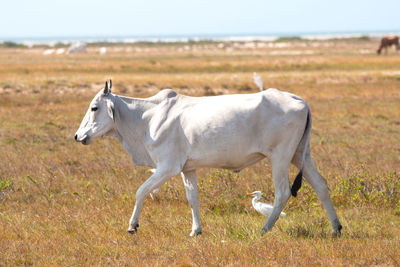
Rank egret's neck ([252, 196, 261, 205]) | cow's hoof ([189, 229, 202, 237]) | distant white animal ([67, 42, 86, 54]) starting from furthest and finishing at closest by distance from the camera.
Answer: distant white animal ([67, 42, 86, 54]) < egret's neck ([252, 196, 261, 205]) < cow's hoof ([189, 229, 202, 237])

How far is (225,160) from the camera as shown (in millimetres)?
7406

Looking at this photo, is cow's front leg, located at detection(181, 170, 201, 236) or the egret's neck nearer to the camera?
cow's front leg, located at detection(181, 170, 201, 236)

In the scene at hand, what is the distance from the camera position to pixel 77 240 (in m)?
7.55

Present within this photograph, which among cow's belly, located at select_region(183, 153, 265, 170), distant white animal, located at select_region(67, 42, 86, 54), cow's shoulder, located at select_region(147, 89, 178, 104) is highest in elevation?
cow's shoulder, located at select_region(147, 89, 178, 104)

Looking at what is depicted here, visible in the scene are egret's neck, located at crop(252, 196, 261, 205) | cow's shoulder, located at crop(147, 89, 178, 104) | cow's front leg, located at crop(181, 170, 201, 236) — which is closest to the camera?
cow's front leg, located at crop(181, 170, 201, 236)

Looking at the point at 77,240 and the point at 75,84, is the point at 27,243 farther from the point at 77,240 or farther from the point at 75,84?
the point at 75,84

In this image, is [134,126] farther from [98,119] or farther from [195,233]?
[195,233]

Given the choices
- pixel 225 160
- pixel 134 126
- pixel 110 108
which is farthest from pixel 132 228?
pixel 110 108

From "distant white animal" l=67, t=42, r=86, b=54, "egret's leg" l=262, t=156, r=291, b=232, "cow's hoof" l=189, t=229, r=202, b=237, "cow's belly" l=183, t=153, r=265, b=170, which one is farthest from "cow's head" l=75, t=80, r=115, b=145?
"distant white animal" l=67, t=42, r=86, b=54

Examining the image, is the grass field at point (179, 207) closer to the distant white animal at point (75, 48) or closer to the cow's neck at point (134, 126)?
the cow's neck at point (134, 126)

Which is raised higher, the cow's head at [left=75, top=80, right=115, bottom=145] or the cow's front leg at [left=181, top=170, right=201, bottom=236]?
the cow's head at [left=75, top=80, right=115, bottom=145]

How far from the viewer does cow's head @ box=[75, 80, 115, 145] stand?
25.5 ft

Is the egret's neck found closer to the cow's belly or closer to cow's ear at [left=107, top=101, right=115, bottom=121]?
the cow's belly

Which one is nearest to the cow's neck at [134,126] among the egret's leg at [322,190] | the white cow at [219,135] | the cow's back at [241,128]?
the white cow at [219,135]
